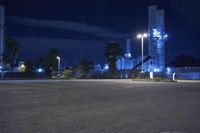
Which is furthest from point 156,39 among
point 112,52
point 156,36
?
point 112,52

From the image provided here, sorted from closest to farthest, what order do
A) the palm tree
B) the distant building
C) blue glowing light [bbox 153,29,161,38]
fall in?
blue glowing light [bbox 153,29,161,38], the distant building, the palm tree

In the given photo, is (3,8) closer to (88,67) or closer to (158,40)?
(88,67)

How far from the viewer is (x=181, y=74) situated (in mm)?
59594

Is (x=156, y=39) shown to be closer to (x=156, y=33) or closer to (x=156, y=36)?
(x=156, y=36)

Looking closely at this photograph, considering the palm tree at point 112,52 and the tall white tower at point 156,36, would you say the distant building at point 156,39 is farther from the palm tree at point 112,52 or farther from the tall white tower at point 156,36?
the palm tree at point 112,52

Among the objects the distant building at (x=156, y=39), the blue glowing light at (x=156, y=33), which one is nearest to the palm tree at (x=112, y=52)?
the distant building at (x=156, y=39)

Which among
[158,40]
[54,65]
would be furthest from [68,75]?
[158,40]

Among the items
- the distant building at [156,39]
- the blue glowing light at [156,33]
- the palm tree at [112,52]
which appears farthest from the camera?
the palm tree at [112,52]

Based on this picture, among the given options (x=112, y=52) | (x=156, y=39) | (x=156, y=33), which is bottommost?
(x=112, y=52)

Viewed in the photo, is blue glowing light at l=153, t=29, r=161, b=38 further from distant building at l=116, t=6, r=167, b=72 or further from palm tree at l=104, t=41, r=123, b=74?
palm tree at l=104, t=41, r=123, b=74

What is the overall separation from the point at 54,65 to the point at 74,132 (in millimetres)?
79582

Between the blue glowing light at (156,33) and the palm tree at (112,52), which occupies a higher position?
the blue glowing light at (156,33)

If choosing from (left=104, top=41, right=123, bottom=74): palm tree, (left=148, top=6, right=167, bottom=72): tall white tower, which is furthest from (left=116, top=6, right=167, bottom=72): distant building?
(left=104, top=41, right=123, bottom=74): palm tree

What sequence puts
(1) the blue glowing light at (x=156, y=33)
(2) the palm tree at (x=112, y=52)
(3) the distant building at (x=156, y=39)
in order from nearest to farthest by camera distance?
(1) the blue glowing light at (x=156, y=33) → (3) the distant building at (x=156, y=39) → (2) the palm tree at (x=112, y=52)
